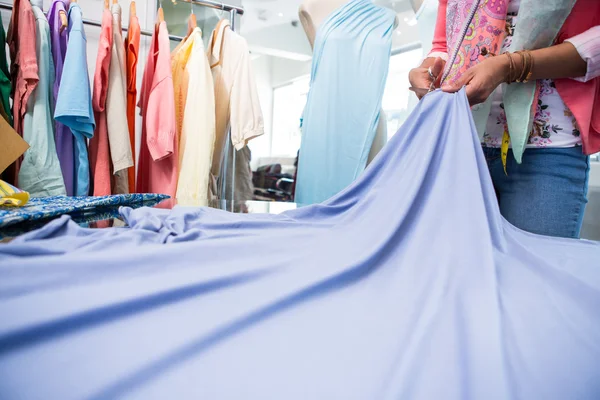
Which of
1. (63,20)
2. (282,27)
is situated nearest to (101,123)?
(63,20)

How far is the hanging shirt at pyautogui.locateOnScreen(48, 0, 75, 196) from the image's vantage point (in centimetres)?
130

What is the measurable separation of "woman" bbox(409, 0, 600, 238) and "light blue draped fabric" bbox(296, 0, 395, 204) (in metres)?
0.79

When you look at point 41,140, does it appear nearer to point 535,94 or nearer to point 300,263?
point 300,263

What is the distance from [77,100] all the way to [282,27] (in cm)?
498

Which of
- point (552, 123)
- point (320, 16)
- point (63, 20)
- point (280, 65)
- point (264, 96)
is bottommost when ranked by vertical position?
point (552, 123)

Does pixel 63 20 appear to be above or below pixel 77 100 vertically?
above

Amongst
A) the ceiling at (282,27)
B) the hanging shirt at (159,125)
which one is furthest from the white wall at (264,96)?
the hanging shirt at (159,125)

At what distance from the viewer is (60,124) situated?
130cm

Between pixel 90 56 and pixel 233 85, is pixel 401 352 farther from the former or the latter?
pixel 90 56

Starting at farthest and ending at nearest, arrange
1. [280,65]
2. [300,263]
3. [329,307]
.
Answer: [280,65] → [300,263] → [329,307]

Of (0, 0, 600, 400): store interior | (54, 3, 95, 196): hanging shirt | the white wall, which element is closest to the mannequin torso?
(0, 0, 600, 400): store interior

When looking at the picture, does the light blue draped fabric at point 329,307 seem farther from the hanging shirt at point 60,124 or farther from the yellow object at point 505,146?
Result: the hanging shirt at point 60,124

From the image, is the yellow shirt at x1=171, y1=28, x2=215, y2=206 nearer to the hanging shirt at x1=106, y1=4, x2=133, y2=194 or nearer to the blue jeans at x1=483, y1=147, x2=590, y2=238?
the hanging shirt at x1=106, y1=4, x2=133, y2=194

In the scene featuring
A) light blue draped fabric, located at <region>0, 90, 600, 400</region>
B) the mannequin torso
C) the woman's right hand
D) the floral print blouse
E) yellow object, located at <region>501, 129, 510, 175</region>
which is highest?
the mannequin torso
